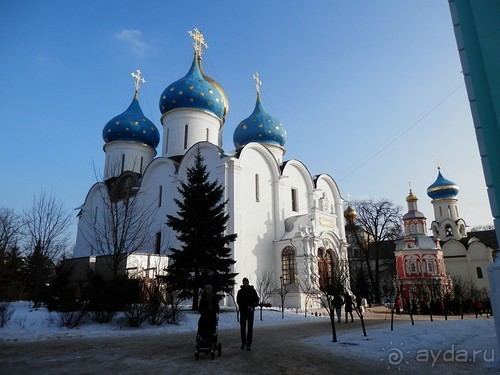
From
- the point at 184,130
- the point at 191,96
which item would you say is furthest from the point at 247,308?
the point at 191,96

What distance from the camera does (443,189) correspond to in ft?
134

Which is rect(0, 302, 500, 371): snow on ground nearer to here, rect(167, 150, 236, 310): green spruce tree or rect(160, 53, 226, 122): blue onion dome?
rect(167, 150, 236, 310): green spruce tree

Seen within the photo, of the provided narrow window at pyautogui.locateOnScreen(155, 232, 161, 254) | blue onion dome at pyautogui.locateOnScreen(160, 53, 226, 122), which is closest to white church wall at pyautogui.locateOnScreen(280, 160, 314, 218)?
blue onion dome at pyautogui.locateOnScreen(160, 53, 226, 122)

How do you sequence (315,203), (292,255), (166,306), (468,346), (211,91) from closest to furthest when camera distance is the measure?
(468,346) < (166,306) < (292,255) < (315,203) < (211,91)

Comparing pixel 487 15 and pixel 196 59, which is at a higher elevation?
pixel 196 59

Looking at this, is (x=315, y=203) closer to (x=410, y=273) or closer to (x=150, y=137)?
(x=410, y=273)

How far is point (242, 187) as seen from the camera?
71.3 ft

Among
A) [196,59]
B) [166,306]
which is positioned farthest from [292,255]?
[196,59]

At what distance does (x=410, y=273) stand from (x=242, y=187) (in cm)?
1806

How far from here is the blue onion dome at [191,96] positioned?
26766 millimetres

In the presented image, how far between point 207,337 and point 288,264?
16030 millimetres

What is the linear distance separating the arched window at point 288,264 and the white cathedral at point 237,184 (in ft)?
0.19

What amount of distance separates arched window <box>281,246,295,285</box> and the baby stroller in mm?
15574

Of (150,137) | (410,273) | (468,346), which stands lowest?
(468,346)
